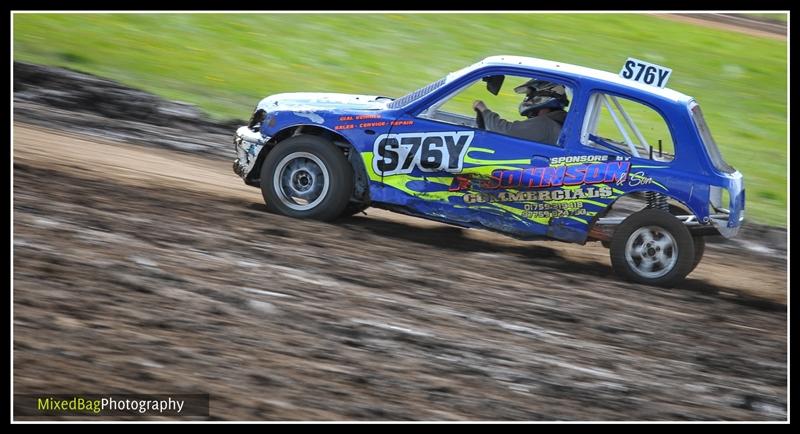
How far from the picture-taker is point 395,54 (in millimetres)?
18828

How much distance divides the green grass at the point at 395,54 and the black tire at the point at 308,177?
5.34 metres

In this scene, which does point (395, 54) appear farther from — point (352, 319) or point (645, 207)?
point (352, 319)

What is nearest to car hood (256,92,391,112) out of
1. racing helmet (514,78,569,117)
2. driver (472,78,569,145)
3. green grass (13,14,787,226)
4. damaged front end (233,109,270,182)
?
damaged front end (233,109,270,182)

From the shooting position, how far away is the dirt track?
6254 mm

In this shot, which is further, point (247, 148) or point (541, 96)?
point (247, 148)

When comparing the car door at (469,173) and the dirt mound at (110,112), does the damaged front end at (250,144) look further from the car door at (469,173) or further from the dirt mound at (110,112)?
Answer: the dirt mound at (110,112)

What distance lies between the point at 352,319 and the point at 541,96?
9.90 feet

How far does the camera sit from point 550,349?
7.38 meters

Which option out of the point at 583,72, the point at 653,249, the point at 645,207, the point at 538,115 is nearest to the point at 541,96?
the point at 538,115

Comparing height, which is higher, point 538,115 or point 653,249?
point 538,115

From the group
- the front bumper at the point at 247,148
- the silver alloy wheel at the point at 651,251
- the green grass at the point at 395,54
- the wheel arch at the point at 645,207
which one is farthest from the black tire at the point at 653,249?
the green grass at the point at 395,54

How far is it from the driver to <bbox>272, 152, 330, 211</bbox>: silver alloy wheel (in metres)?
1.50

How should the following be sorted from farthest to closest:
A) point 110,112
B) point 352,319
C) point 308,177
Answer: point 110,112 < point 308,177 < point 352,319
